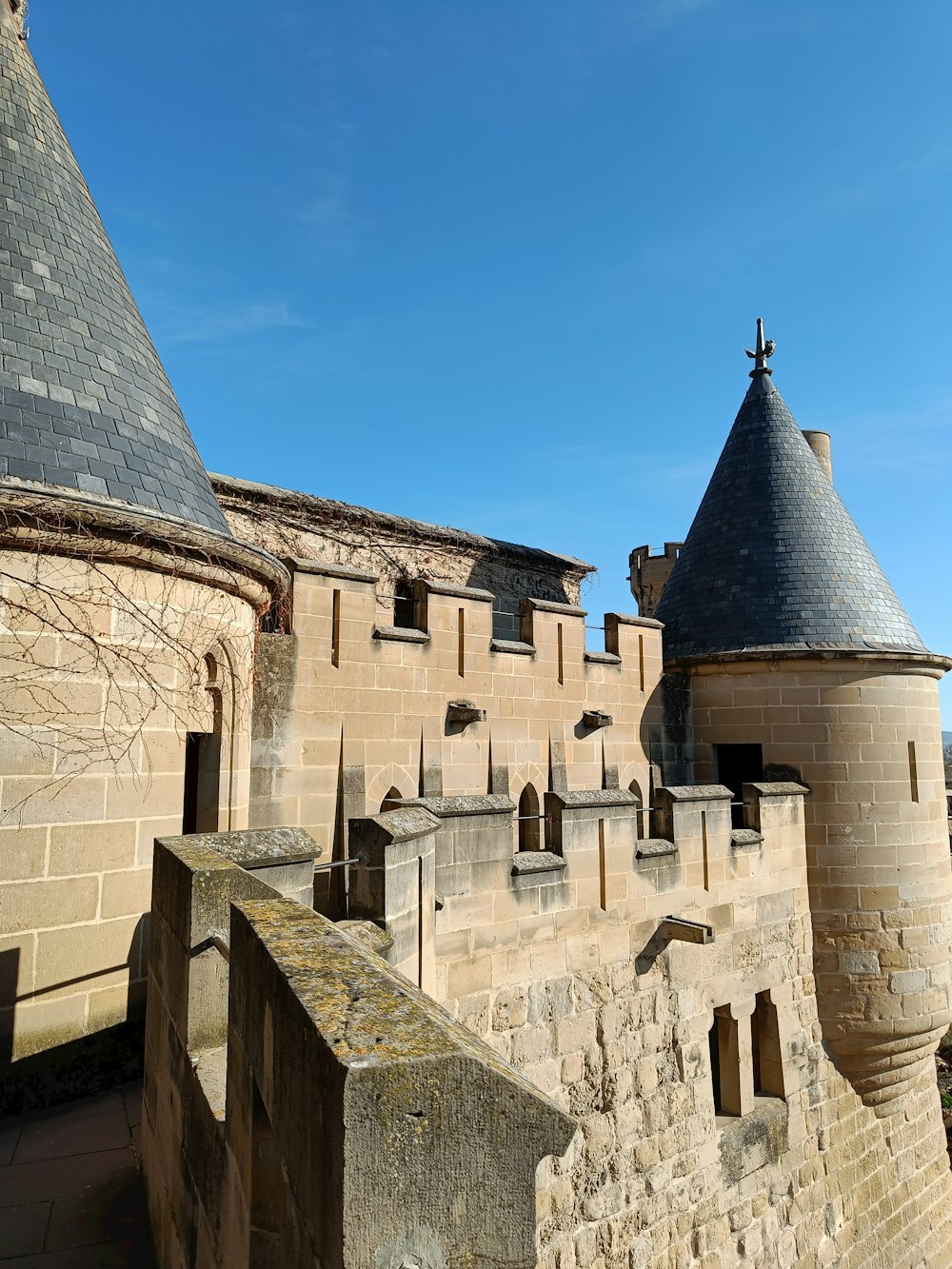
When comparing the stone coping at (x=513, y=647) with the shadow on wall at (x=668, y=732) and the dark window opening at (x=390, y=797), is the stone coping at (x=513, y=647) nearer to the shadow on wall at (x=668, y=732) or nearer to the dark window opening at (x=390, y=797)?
the dark window opening at (x=390, y=797)

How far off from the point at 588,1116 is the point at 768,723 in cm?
475

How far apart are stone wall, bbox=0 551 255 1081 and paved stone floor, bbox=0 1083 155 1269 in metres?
0.28

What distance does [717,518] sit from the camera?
1102 centimetres

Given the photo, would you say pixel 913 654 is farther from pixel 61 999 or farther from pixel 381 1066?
pixel 381 1066

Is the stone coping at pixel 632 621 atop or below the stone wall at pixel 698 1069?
atop

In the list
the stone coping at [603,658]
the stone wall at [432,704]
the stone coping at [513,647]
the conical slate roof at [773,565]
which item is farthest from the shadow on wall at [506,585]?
the stone coping at [513,647]

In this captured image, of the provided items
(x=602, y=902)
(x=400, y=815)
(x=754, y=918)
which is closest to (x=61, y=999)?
(x=400, y=815)

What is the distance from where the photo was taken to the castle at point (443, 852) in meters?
2.04

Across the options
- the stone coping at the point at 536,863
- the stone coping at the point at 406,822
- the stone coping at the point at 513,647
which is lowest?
the stone coping at the point at 536,863

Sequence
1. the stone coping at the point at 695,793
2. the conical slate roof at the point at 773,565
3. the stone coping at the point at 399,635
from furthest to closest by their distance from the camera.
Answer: the conical slate roof at the point at 773,565, the stone coping at the point at 695,793, the stone coping at the point at 399,635

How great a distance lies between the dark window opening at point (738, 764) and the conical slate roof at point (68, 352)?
6874 millimetres

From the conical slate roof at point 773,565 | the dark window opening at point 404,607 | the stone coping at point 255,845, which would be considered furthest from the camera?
the dark window opening at point 404,607

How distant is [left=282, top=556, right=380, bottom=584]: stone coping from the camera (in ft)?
22.9

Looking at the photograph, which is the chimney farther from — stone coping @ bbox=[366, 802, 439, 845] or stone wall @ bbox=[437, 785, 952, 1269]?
stone coping @ bbox=[366, 802, 439, 845]
